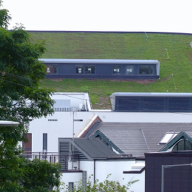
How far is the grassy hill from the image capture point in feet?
243

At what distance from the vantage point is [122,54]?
266ft

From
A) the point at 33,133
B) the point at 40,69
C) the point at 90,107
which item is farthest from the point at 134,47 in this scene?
the point at 40,69

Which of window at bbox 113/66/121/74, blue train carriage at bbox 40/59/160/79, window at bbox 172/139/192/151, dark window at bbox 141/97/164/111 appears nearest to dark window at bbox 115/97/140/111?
dark window at bbox 141/97/164/111

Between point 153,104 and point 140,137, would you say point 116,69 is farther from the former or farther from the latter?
point 140,137

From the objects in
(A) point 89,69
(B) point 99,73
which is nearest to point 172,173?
(B) point 99,73

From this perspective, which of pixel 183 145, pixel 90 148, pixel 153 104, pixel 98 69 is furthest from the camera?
pixel 98 69

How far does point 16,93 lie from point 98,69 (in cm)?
5891

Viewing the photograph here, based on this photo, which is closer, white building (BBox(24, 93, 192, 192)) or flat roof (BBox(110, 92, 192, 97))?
white building (BBox(24, 93, 192, 192))

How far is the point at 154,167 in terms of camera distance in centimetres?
2802

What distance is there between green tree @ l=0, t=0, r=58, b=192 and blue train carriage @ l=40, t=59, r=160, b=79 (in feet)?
189

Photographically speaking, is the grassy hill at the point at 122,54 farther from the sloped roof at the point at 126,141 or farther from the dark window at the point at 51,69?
the sloped roof at the point at 126,141

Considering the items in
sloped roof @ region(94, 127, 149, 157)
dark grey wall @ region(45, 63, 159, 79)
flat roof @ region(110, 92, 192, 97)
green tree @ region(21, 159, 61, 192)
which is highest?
dark grey wall @ region(45, 63, 159, 79)

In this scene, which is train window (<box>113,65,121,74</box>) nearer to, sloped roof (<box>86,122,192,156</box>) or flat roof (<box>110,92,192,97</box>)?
flat roof (<box>110,92,192,97</box>)

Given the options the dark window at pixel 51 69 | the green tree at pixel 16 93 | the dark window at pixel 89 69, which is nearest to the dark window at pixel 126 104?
the dark window at pixel 89 69
